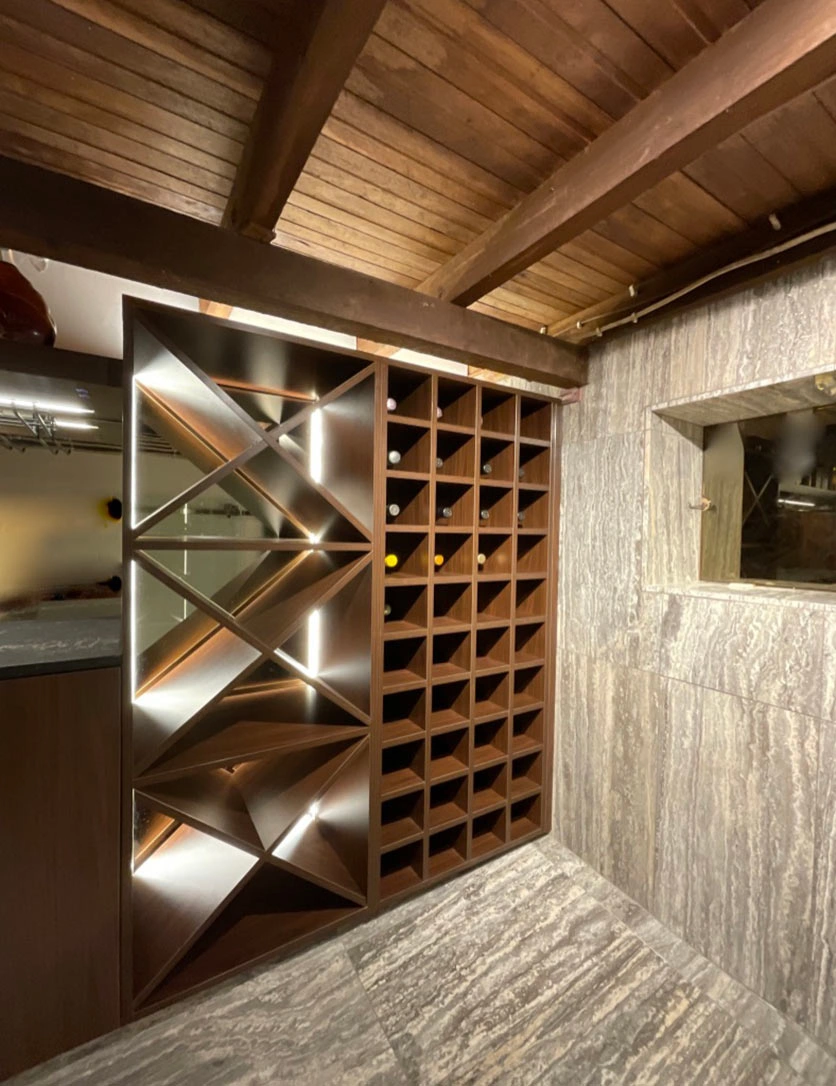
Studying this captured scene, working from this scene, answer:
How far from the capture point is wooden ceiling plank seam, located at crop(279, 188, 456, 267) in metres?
1.13

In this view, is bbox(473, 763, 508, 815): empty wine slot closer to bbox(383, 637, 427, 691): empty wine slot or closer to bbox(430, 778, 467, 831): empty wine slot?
bbox(430, 778, 467, 831): empty wine slot

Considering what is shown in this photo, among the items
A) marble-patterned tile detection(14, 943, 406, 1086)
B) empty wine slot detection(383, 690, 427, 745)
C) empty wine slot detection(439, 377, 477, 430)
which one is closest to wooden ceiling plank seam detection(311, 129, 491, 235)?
empty wine slot detection(439, 377, 477, 430)

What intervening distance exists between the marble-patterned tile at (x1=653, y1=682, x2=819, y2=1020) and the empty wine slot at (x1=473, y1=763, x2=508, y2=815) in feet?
1.73

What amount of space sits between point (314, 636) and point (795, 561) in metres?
1.56

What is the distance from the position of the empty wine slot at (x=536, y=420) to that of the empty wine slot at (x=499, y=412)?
116 millimetres

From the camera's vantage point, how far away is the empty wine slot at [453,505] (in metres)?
1.59

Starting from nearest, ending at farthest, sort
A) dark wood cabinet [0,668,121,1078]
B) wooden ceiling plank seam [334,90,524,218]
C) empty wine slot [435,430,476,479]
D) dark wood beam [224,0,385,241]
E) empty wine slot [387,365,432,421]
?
dark wood beam [224,0,385,241], wooden ceiling plank seam [334,90,524,218], dark wood cabinet [0,668,121,1078], empty wine slot [387,365,432,421], empty wine slot [435,430,476,479]

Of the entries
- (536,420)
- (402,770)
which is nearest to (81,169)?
(536,420)

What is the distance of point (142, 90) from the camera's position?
85cm

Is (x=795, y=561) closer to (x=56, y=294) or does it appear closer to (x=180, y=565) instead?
(x=180, y=565)

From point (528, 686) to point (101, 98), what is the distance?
2052 millimetres

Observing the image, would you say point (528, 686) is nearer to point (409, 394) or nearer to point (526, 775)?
point (526, 775)

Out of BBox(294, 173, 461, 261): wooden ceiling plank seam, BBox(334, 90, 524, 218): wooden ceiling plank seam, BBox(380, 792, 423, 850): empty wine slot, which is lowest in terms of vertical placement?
BBox(380, 792, 423, 850): empty wine slot

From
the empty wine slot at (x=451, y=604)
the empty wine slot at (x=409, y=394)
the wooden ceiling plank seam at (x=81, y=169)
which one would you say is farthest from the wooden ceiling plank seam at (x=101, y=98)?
the empty wine slot at (x=451, y=604)
